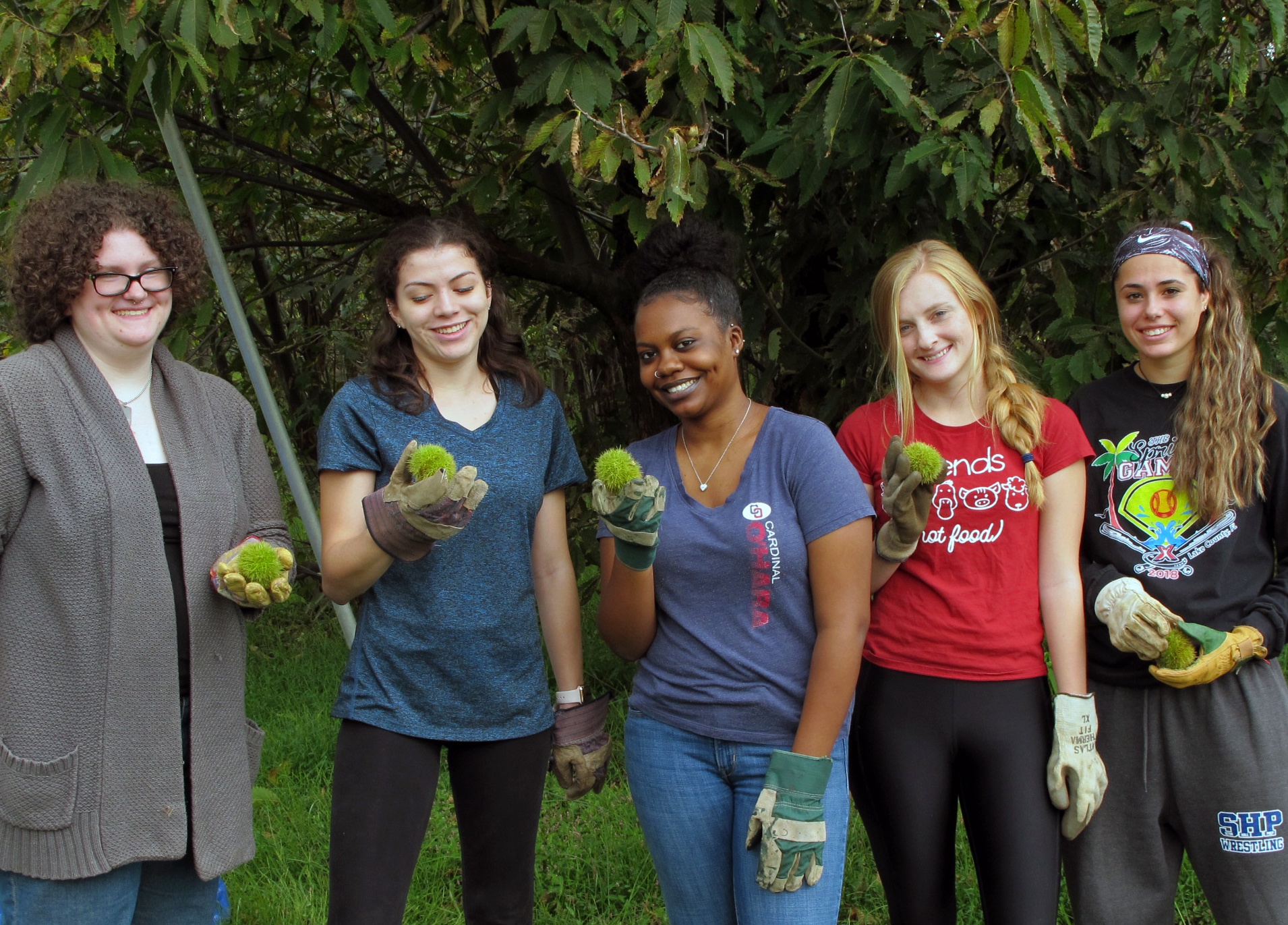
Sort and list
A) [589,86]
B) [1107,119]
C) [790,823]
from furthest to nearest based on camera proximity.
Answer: [1107,119]
[589,86]
[790,823]

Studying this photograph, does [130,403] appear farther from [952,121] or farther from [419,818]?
[952,121]

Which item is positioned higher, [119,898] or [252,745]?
[252,745]

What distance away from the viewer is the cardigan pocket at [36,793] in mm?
1933

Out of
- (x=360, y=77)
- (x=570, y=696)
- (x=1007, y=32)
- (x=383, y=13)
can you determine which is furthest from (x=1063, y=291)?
(x=360, y=77)

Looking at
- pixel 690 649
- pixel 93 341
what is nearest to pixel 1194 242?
pixel 690 649

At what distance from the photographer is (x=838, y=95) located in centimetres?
239

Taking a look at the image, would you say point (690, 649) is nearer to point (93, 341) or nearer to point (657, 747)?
point (657, 747)

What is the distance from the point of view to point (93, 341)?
2.10m

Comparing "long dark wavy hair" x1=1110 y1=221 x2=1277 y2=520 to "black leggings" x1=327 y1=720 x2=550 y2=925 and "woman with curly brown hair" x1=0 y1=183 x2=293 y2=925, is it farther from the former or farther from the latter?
"woman with curly brown hair" x1=0 y1=183 x2=293 y2=925

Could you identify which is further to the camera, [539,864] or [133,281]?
[539,864]

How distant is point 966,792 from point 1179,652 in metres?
0.51

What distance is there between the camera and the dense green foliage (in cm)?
232

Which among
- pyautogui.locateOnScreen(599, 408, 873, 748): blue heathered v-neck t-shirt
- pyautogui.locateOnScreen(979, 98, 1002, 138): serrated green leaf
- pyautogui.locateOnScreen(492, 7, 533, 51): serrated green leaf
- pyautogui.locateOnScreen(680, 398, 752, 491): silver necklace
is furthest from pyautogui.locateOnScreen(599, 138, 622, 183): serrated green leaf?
pyautogui.locateOnScreen(979, 98, 1002, 138): serrated green leaf

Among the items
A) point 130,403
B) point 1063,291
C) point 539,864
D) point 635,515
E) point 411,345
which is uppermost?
point 1063,291
